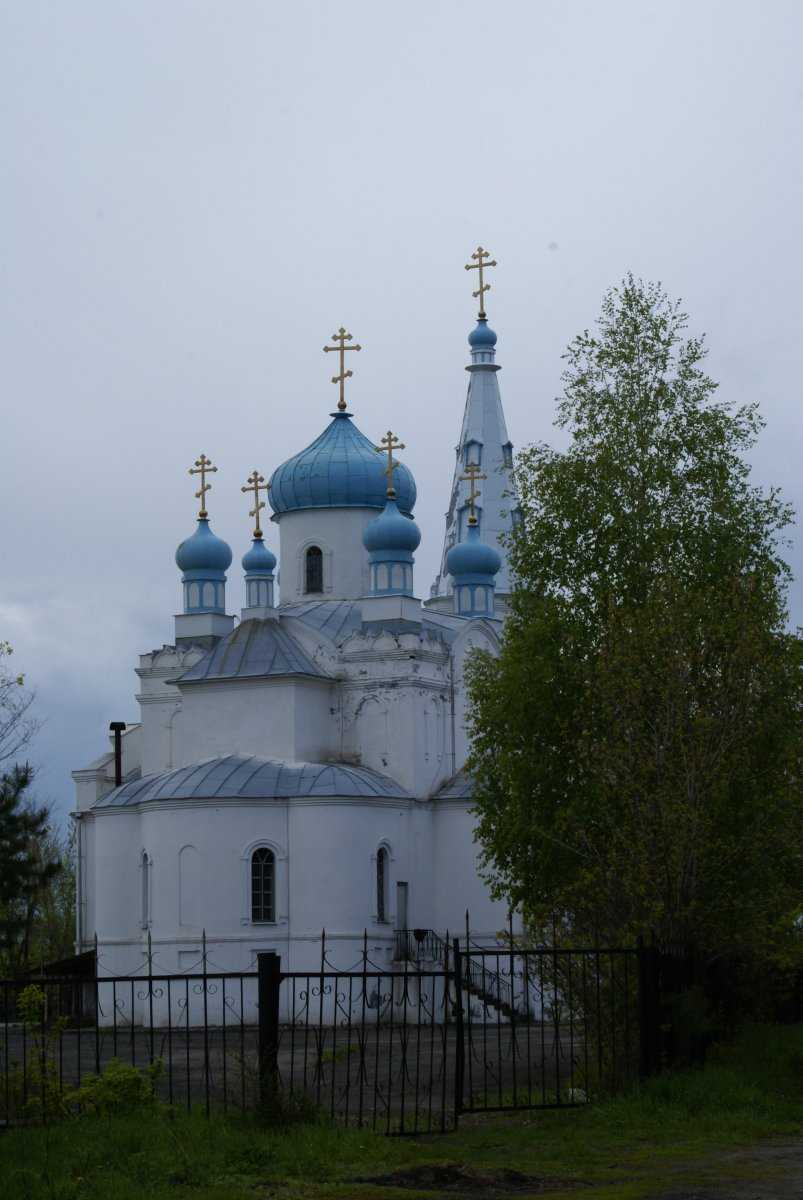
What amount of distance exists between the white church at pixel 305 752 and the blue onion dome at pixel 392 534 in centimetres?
4

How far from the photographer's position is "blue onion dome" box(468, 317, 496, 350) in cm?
4781

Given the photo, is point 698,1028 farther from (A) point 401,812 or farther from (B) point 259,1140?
(A) point 401,812

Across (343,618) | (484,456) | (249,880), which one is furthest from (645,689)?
(484,456)

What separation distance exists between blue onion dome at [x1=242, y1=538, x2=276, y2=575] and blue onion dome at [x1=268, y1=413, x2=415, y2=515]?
112cm

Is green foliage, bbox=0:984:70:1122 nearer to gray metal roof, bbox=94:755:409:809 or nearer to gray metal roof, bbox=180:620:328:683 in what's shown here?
gray metal roof, bbox=94:755:409:809

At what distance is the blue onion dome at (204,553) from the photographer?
128 feet

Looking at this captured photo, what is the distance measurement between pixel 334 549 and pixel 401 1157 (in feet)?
93.5

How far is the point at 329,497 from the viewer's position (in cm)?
3944

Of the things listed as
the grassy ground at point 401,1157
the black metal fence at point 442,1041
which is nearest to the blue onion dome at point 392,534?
the black metal fence at point 442,1041

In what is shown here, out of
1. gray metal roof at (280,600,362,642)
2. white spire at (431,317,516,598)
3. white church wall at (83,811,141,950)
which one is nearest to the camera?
white church wall at (83,811,141,950)

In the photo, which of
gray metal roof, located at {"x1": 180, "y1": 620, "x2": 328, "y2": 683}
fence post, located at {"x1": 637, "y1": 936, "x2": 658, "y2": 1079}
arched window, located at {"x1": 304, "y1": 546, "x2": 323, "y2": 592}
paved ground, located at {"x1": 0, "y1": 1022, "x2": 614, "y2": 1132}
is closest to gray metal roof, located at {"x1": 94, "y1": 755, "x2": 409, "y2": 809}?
gray metal roof, located at {"x1": 180, "y1": 620, "x2": 328, "y2": 683}

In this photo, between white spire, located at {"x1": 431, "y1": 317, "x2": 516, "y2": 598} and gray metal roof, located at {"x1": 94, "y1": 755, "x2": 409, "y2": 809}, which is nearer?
gray metal roof, located at {"x1": 94, "y1": 755, "x2": 409, "y2": 809}

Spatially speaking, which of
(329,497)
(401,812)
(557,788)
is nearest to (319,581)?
(329,497)

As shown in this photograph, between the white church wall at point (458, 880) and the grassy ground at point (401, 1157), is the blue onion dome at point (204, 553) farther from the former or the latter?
the grassy ground at point (401, 1157)
